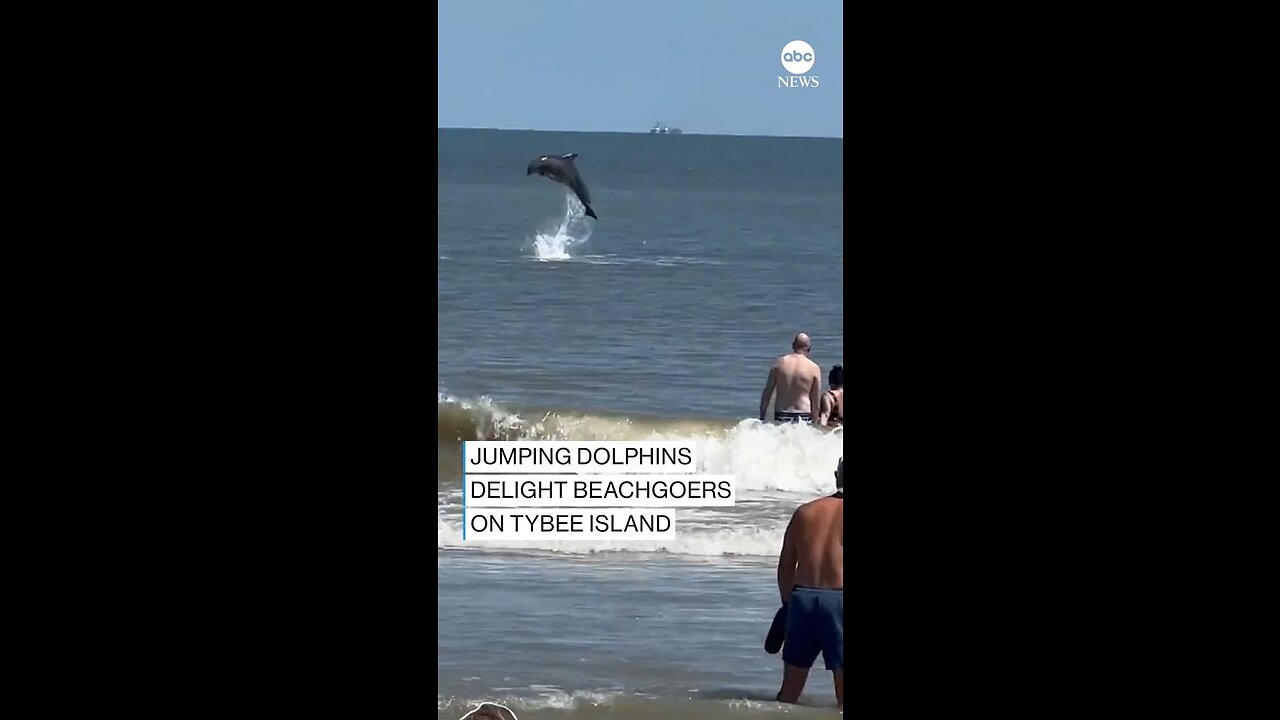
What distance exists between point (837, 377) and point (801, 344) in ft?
0.44

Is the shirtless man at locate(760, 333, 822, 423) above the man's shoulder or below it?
above

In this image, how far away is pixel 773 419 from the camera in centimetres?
518

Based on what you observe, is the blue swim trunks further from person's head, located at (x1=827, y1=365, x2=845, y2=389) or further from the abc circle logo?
the abc circle logo

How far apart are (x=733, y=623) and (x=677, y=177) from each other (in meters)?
1.12

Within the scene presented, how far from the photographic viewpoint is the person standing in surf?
203 inches

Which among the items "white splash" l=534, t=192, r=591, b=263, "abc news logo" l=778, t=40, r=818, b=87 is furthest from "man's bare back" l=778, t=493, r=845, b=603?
"abc news logo" l=778, t=40, r=818, b=87

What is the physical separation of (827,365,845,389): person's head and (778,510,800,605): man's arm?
32cm

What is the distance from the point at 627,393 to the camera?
5363 millimetres

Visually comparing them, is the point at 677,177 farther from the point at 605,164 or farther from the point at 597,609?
the point at 597,609

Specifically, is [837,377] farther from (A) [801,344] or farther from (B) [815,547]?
(B) [815,547]

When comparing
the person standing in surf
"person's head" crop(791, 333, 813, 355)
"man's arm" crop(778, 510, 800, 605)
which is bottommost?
"man's arm" crop(778, 510, 800, 605)

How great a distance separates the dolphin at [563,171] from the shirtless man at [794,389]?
641mm

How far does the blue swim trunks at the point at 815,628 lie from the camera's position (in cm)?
507
